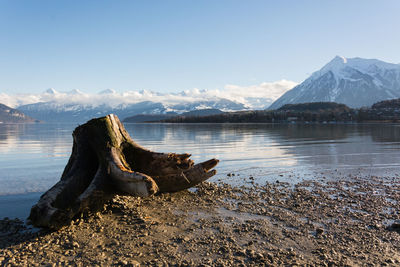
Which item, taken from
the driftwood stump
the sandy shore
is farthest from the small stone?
the driftwood stump

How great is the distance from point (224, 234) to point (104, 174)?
445 cm

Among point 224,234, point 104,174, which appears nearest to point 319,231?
point 224,234

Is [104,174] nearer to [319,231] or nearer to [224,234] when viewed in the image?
[224,234]

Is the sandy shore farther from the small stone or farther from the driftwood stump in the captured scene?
the driftwood stump

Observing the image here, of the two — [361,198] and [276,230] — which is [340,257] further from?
[361,198]

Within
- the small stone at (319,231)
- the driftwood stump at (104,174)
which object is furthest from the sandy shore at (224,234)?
the driftwood stump at (104,174)

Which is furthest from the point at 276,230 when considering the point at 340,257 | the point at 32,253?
the point at 32,253

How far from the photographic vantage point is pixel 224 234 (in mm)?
7199

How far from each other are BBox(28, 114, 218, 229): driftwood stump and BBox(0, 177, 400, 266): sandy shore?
0.54m

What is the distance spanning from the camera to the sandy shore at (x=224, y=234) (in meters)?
5.96

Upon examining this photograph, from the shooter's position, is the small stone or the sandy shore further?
the small stone

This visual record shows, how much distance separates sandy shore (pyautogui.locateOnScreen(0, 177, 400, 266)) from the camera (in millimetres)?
5961

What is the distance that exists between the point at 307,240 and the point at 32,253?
6.81 m

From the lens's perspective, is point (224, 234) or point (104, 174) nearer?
point (224, 234)
